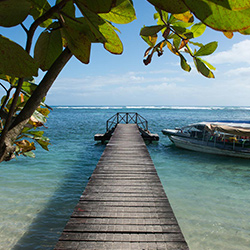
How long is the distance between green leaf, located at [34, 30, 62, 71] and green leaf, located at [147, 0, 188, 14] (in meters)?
0.41

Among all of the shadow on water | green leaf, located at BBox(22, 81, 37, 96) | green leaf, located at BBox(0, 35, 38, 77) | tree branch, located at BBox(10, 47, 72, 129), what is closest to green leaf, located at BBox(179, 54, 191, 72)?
tree branch, located at BBox(10, 47, 72, 129)

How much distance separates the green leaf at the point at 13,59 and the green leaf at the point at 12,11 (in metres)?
0.03

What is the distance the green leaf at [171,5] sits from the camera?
0.93 ft

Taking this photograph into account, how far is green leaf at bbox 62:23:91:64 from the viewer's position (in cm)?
51

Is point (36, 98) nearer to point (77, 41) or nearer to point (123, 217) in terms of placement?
point (77, 41)

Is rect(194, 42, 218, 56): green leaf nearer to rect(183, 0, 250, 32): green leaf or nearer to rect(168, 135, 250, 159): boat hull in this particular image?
rect(183, 0, 250, 32): green leaf

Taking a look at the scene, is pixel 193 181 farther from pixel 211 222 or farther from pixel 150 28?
pixel 150 28

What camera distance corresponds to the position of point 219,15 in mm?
269

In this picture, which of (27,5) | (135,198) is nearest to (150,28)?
(27,5)

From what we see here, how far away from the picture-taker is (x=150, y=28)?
22.2 inches

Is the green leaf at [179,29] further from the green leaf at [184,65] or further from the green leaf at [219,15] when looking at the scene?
the green leaf at [219,15]

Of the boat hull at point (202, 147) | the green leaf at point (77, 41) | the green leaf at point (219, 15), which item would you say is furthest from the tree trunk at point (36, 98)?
the boat hull at point (202, 147)

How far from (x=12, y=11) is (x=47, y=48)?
0.25m

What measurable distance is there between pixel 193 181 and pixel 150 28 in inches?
361
